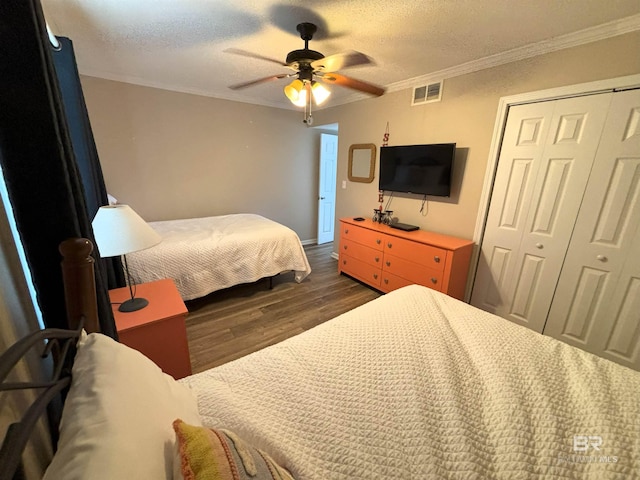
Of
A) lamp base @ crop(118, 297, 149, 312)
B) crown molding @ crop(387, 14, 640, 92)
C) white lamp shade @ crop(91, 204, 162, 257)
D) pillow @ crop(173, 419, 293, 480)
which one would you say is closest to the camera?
pillow @ crop(173, 419, 293, 480)

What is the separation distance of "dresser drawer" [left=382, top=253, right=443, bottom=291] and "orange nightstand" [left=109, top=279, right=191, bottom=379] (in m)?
2.13

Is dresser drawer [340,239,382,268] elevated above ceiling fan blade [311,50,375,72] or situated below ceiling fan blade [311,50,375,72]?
below

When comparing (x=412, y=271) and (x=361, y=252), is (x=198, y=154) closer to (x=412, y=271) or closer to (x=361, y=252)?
(x=361, y=252)

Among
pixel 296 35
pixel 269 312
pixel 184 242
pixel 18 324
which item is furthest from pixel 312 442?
Result: pixel 296 35

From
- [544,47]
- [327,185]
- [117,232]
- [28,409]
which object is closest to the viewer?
[28,409]

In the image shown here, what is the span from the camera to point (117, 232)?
137 cm

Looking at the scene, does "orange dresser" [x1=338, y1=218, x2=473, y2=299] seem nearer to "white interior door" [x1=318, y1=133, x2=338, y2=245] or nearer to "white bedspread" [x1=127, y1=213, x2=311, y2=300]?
"white bedspread" [x1=127, y1=213, x2=311, y2=300]

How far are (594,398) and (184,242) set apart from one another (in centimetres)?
288

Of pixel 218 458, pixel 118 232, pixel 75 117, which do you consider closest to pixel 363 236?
pixel 118 232

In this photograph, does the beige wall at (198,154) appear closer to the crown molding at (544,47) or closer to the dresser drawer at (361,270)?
the dresser drawer at (361,270)

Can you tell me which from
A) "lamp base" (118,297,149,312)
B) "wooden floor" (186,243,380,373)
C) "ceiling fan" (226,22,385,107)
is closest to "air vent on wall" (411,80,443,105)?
"ceiling fan" (226,22,385,107)

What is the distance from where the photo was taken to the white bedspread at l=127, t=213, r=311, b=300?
2.40 meters

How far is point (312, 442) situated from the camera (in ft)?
2.59

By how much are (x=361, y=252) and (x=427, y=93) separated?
190 cm
